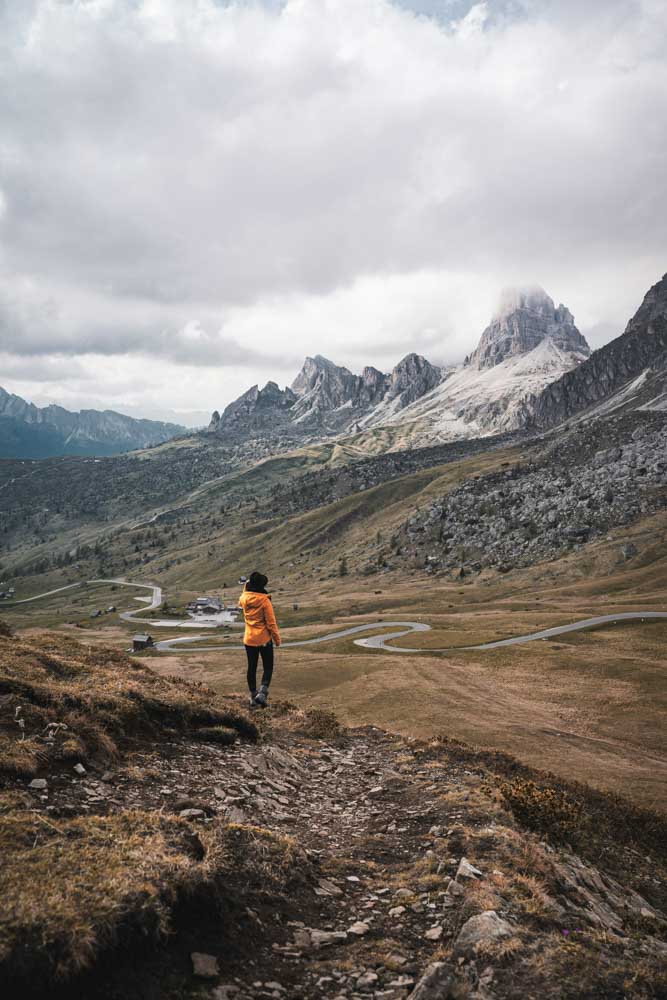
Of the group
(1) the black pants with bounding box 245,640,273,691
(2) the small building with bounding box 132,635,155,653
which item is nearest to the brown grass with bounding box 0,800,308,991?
(1) the black pants with bounding box 245,640,273,691

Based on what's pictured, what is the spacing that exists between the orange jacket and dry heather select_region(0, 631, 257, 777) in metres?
3.17

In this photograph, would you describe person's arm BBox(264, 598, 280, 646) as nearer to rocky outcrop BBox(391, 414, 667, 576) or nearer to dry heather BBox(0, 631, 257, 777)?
dry heather BBox(0, 631, 257, 777)

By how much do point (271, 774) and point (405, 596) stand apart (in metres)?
137

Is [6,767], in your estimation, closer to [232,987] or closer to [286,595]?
[232,987]

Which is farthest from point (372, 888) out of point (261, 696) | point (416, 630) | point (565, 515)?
point (565, 515)

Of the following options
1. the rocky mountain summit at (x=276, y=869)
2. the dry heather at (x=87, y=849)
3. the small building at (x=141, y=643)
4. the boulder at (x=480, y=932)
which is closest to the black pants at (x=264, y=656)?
the rocky mountain summit at (x=276, y=869)

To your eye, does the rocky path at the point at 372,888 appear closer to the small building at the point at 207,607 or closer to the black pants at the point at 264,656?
the black pants at the point at 264,656

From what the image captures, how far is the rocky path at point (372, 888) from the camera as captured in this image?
8.18 m

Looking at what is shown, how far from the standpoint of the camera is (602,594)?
407 feet

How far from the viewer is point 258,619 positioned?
23234mm

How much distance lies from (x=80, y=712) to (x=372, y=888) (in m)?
9.73

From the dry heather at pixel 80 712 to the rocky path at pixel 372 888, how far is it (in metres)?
1.02

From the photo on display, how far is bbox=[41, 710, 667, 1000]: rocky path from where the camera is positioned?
26.8 ft

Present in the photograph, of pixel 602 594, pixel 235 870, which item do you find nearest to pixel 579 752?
pixel 235 870
